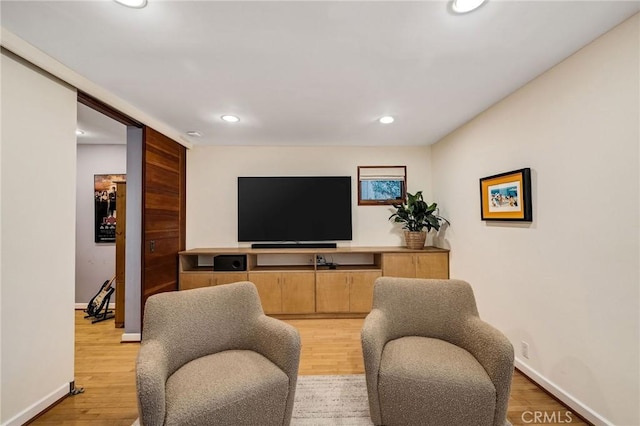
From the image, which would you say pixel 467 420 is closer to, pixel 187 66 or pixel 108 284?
pixel 187 66

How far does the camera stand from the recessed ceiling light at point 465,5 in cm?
141

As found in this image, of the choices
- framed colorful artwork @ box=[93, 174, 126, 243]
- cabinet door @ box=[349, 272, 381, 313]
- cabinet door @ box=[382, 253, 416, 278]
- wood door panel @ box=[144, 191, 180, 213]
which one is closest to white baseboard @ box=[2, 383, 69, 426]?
wood door panel @ box=[144, 191, 180, 213]

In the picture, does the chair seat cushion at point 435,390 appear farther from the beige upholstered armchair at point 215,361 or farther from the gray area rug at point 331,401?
the beige upholstered armchair at point 215,361

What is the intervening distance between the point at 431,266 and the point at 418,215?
684 mm

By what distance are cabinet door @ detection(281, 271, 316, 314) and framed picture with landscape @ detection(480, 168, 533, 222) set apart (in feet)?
7.05

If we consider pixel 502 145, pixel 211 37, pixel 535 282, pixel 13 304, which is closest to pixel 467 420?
pixel 535 282

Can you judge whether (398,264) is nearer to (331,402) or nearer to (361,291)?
(361,291)

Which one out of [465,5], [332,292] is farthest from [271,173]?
[465,5]

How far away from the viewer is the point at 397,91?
2.42 metres

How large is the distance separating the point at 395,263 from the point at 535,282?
163 centimetres

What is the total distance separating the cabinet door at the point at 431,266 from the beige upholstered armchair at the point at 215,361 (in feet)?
8.02

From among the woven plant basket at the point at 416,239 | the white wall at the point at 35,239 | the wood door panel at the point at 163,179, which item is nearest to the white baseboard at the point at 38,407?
the white wall at the point at 35,239

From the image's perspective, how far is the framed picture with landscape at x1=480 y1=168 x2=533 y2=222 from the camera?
90.3 inches

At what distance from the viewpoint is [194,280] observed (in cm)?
365
